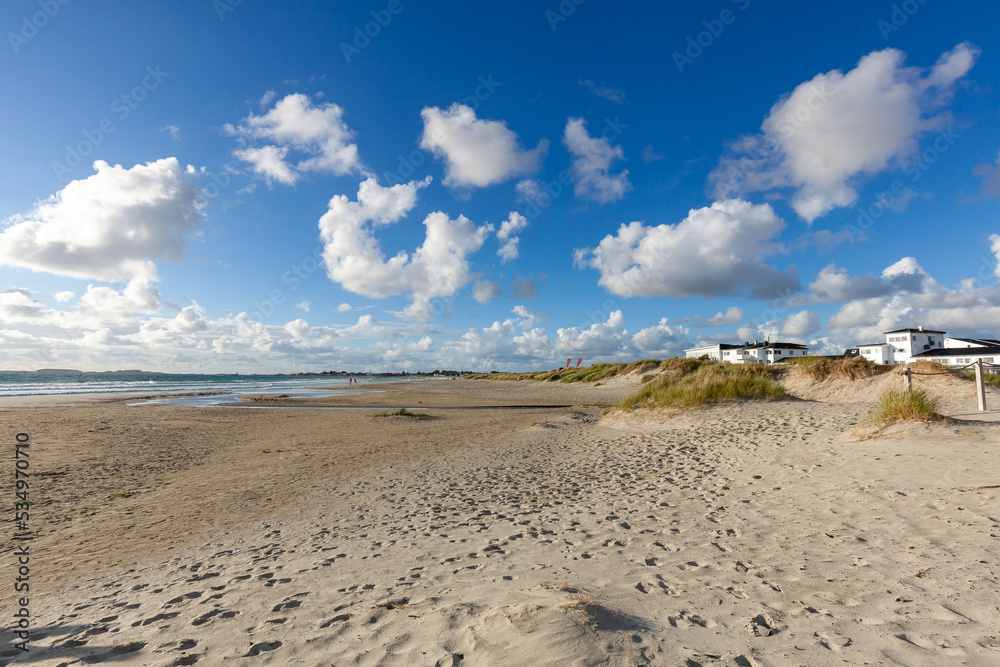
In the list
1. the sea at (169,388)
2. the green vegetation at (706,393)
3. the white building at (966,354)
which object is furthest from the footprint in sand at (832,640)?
the white building at (966,354)

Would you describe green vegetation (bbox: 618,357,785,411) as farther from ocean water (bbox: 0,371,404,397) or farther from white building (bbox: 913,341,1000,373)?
ocean water (bbox: 0,371,404,397)

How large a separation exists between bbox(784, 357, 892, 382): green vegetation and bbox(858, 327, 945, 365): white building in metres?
39.9

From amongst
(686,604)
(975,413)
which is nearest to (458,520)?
(686,604)

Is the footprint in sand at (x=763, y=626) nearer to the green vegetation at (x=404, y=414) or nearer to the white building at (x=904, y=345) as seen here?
the green vegetation at (x=404, y=414)

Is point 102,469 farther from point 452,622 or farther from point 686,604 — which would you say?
point 686,604

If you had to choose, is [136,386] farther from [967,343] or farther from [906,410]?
[967,343]

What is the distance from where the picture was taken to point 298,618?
4090mm

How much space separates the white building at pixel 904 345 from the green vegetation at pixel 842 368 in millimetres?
39923

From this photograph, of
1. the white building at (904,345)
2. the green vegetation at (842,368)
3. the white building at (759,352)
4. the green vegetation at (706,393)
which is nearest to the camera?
the green vegetation at (706,393)

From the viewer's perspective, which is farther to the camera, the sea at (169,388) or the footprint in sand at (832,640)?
the sea at (169,388)

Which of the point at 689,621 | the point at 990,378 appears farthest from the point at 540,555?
the point at 990,378

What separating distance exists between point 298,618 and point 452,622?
1577 millimetres

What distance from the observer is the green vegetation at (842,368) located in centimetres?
2164

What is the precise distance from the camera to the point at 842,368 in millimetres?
22562
